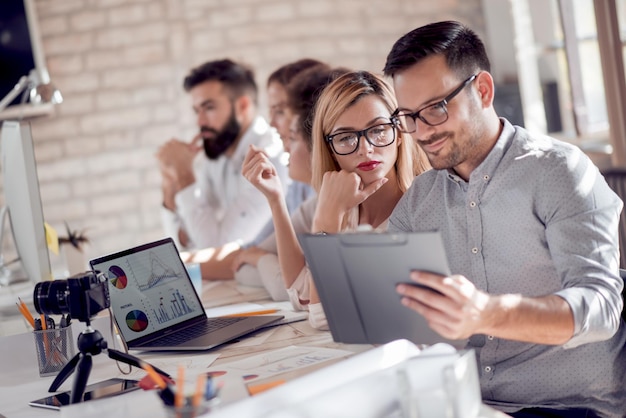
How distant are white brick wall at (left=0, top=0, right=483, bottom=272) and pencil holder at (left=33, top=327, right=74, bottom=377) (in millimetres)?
3314

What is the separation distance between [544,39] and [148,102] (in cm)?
230

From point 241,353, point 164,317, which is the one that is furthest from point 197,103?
point 241,353

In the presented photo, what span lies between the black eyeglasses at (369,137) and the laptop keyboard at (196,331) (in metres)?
0.52

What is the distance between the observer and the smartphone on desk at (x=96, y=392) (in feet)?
5.41

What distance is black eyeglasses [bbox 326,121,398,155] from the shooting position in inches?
89.3

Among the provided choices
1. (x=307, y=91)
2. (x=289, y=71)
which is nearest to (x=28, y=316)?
(x=307, y=91)

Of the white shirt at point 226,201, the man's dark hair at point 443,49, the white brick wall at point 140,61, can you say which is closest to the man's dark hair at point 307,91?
the white shirt at point 226,201

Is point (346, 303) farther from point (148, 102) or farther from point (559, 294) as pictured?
point (148, 102)

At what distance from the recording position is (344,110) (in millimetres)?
2277

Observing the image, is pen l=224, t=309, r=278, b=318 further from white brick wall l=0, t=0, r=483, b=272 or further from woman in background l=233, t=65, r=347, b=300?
white brick wall l=0, t=0, r=483, b=272

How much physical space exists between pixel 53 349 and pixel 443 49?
1.07 meters

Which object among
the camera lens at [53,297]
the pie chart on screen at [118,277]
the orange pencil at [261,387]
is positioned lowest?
the orange pencil at [261,387]

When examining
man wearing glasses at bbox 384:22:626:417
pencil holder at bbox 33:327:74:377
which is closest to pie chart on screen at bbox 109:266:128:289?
pencil holder at bbox 33:327:74:377

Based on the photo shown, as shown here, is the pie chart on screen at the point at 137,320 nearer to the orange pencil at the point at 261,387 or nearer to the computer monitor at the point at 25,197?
the computer monitor at the point at 25,197
